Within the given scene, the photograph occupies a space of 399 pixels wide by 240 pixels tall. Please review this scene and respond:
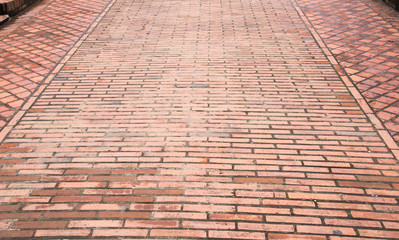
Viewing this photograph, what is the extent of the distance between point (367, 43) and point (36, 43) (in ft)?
18.6

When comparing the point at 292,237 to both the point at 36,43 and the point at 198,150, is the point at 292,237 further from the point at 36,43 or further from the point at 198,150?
the point at 36,43

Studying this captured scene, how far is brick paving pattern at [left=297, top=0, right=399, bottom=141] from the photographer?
412 centimetres

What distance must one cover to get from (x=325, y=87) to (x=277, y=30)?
7.39 ft

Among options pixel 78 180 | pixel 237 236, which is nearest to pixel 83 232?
pixel 78 180

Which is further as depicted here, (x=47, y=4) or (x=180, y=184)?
(x=47, y=4)

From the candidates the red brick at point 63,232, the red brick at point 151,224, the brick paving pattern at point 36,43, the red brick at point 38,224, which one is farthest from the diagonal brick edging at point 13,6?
the red brick at point 151,224

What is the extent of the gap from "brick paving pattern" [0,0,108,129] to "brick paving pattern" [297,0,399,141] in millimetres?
4387

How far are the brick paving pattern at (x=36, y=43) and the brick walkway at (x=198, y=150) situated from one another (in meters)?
0.19

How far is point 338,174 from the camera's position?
9.90ft

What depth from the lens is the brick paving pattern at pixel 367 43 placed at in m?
4.12

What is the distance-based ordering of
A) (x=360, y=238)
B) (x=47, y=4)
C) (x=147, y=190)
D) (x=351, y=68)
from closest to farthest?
(x=360, y=238) < (x=147, y=190) < (x=351, y=68) < (x=47, y=4)

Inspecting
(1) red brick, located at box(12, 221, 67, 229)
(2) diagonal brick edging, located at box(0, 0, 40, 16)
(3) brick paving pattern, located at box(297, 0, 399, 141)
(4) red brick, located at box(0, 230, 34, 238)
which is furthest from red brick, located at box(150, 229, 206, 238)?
(2) diagonal brick edging, located at box(0, 0, 40, 16)

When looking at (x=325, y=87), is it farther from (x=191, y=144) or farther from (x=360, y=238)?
(x=360, y=238)

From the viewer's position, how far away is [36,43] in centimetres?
579
